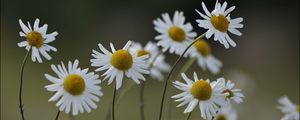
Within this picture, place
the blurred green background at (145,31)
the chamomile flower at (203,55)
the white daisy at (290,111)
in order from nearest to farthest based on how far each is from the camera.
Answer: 1. the white daisy at (290,111)
2. the chamomile flower at (203,55)
3. the blurred green background at (145,31)

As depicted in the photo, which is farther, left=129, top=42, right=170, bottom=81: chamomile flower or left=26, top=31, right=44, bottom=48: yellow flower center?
left=129, top=42, right=170, bottom=81: chamomile flower

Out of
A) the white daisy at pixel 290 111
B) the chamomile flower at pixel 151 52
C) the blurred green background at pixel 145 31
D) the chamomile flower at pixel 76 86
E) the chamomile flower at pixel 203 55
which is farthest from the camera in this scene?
the blurred green background at pixel 145 31

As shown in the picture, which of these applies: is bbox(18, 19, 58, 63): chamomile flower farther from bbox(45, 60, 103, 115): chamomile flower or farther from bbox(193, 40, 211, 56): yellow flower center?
bbox(193, 40, 211, 56): yellow flower center

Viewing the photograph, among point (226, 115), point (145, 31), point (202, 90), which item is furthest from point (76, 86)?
point (145, 31)

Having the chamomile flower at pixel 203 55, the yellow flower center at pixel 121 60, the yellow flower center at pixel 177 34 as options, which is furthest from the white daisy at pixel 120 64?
the chamomile flower at pixel 203 55

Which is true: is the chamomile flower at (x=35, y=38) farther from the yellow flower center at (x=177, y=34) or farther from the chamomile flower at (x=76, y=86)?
the yellow flower center at (x=177, y=34)

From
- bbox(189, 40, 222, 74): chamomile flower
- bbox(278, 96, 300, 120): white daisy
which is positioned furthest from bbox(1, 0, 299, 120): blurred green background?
bbox(278, 96, 300, 120): white daisy

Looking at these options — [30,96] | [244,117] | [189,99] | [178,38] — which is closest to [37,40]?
[189,99]

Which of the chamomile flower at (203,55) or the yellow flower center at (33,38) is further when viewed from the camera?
the chamomile flower at (203,55)
